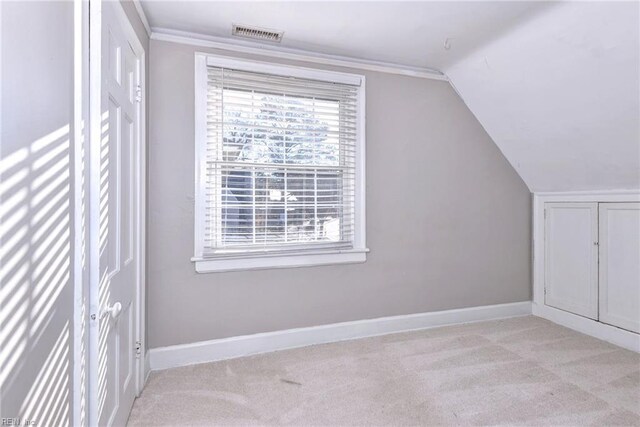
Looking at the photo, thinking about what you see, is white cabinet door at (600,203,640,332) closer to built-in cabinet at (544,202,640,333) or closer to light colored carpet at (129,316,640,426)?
built-in cabinet at (544,202,640,333)

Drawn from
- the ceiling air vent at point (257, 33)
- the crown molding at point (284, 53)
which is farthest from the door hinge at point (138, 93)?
the ceiling air vent at point (257, 33)

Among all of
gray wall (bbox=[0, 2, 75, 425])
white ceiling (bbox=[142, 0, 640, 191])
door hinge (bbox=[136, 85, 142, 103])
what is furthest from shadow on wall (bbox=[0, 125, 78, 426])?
white ceiling (bbox=[142, 0, 640, 191])

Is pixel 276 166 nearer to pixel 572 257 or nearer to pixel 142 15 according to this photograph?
pixel 142 15

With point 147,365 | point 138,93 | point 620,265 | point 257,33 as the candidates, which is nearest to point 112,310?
point 147,365

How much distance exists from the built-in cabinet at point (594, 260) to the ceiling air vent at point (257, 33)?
2.90 metres

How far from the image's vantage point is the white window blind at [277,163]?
2467mm

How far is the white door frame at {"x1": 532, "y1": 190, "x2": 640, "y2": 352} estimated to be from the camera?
2693mm

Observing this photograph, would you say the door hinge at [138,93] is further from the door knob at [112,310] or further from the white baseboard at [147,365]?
the white baseboard at [147,365]

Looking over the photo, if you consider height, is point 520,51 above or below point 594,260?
above

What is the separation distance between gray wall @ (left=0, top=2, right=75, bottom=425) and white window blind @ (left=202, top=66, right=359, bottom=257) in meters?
1.38

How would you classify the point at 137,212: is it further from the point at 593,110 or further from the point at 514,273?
the point at 514,273

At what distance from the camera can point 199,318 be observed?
96.9 inches

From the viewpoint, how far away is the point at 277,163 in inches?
102

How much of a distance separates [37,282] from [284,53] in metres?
2.26
